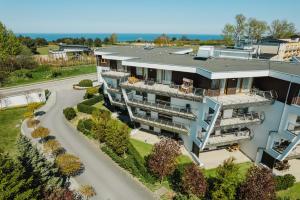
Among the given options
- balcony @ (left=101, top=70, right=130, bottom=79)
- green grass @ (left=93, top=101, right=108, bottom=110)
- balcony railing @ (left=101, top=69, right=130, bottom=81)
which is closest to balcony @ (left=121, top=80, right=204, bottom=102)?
balcony railing @ (left=101, top=69, right=130, bottom=81)

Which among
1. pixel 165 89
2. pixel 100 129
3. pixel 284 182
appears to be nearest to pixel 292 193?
pixel 284 182

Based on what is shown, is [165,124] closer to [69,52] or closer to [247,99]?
[247,99]

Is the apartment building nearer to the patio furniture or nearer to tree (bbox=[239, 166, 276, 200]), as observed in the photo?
the patio furniture

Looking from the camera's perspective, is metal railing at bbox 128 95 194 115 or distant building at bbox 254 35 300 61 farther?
distant building at bbox 254 35 300 61

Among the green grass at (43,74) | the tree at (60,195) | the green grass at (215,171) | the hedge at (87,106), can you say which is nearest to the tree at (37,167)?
the tree at (60,195)

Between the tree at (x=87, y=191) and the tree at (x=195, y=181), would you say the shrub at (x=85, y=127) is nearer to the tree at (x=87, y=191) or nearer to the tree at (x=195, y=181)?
the tree at (x=87, y=191)
